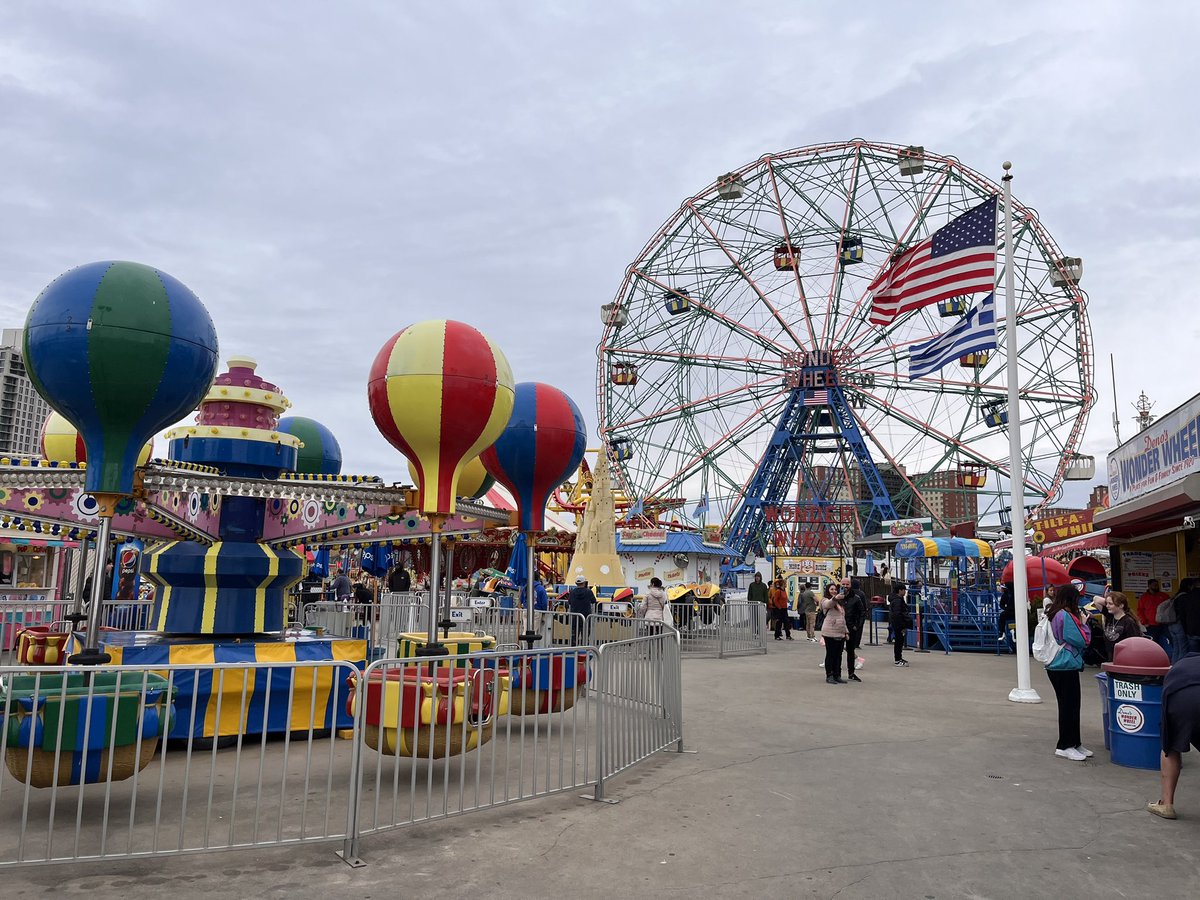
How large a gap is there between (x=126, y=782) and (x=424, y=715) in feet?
7.71

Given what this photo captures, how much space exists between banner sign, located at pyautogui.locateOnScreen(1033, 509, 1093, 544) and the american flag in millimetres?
7261

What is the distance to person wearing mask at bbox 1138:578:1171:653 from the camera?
10789 millimetres

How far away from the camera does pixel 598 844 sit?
4742mm

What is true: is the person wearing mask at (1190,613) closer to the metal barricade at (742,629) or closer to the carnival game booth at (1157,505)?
the carnival game booth at (1157,505)

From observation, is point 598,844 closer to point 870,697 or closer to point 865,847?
point 865,847

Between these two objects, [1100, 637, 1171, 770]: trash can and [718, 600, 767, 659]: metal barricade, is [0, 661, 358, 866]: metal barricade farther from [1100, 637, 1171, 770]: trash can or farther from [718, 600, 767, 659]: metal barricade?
[718, 600, 767, 659]: metal barricade

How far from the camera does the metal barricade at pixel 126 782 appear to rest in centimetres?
426

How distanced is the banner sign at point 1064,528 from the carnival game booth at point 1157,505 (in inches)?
96.3

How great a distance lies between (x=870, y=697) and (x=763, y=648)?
5835mm

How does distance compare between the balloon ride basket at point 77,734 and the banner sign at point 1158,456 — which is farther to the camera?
the banner sign at point 1158,456

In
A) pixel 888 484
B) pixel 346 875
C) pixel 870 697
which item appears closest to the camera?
pixel 346 875

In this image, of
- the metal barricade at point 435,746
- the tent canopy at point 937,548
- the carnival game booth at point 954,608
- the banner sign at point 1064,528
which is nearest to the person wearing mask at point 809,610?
the carnival game booth at point 954,608

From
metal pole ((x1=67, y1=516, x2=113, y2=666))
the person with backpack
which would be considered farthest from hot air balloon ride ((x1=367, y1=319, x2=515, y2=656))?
the person with backpack

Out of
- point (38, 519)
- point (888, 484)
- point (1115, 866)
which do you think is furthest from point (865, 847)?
point (888, 484)
